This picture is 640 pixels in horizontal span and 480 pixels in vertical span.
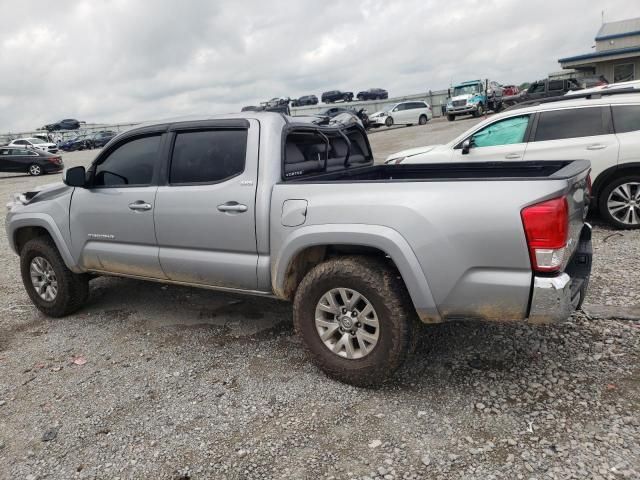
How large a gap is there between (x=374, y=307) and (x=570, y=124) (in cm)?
523

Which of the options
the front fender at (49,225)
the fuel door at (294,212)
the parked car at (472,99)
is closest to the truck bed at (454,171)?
the fuel door at (294,212)

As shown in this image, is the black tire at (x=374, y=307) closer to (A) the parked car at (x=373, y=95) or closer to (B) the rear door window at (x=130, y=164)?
(B) the rear door window at (x=130, y=164)

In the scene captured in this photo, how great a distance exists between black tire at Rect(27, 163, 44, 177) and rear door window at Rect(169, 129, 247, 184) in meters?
21.9

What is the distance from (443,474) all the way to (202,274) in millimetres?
2187

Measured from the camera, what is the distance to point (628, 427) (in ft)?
8.96

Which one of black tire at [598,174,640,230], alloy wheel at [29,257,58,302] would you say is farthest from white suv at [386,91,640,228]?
alloy wheel at [29,257,58,302]

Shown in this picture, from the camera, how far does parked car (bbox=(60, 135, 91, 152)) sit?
4219 centimetres

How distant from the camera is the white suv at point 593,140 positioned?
6.50 meters

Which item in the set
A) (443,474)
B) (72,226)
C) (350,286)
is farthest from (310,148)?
(443,474)

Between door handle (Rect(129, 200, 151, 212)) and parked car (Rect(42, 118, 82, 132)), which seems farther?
parked car (Rect(42, 118, 82, 132))

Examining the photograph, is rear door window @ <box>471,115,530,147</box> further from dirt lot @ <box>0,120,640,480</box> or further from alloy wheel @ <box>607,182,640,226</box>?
dirt lot @ <box>0,120,640,480</box>

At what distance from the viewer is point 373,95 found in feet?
169

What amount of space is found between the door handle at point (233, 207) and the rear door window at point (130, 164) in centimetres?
87

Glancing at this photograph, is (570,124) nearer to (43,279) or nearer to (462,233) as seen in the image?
(462,233)
